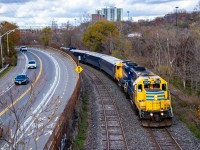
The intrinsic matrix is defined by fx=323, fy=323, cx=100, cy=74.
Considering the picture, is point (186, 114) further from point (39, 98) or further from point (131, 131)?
point (39, 98)

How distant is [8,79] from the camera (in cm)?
4766

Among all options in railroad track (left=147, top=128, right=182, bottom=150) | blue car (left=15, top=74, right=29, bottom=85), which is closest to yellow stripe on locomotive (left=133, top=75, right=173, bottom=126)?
railroad track (left=147, top=128, right=182, bottom=150)

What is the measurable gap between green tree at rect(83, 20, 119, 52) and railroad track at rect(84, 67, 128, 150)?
40836mm

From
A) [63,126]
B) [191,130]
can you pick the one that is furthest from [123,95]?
[63,126]

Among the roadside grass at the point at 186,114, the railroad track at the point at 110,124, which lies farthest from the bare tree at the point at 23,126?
the roadside grass at the point at 186,114

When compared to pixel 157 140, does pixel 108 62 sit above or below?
above

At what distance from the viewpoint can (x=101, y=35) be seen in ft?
258

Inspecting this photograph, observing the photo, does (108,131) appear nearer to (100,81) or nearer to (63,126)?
(63,126)

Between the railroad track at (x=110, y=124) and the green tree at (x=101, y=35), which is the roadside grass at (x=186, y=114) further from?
the green tree at (x=101, y=35)

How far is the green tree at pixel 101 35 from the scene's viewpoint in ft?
252

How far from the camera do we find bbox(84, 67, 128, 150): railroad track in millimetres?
19812

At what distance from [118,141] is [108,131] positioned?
213 cm

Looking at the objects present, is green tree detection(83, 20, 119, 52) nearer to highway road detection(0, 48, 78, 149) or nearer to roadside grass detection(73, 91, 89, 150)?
highway road detection(0, 48, 78, 149)

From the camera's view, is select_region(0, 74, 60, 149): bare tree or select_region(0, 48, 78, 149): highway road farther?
select_region(0, 48, 78, 149): highway road
